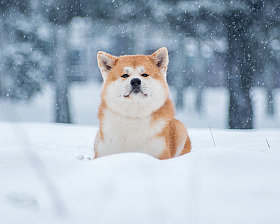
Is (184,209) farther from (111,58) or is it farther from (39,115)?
(39,115)

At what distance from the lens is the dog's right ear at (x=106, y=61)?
358cm

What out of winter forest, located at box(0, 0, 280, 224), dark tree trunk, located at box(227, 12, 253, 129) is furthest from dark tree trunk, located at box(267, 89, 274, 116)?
dark tree trunk, located at box(227, 12, 253, 129)

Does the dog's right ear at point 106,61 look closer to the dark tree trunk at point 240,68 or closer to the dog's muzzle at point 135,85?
the dog's muzzle at point 135,85

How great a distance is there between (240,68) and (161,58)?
17.9ft

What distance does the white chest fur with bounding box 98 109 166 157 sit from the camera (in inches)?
127

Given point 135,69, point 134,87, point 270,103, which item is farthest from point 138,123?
point 270,103

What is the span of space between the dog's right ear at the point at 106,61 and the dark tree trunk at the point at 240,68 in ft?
18.6

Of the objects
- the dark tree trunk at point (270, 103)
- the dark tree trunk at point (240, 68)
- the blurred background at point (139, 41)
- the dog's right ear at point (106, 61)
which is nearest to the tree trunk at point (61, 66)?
the blurred background at point (139, 41)

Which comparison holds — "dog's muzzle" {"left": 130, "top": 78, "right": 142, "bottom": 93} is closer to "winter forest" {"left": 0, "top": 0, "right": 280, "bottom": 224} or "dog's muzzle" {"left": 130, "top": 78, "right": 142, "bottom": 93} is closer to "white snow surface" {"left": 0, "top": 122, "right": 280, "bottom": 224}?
"winter forest" {"left": 0, "top": 0, "right": 280, "bottom": 224}

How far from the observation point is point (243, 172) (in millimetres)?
1834

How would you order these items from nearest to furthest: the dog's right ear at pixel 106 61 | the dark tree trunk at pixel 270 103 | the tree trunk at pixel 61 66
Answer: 1. the dog's right ear at pixel 106 61
2. the tree trunk at pixel 61 66
3. the dark tree trunk at pixel 270 103

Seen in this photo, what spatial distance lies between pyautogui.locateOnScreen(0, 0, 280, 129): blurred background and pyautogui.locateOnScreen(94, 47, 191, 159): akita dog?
18.1 ft

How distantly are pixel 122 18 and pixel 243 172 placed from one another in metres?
8.10

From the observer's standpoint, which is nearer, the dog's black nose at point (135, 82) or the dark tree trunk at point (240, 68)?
the dog's black nose at point (135, 82)
